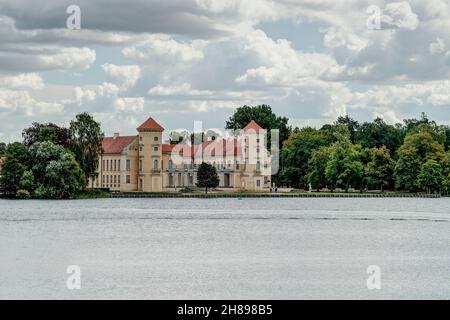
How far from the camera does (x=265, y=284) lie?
29.1m

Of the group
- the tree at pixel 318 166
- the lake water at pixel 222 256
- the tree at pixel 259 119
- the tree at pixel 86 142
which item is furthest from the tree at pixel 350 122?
the lake water at pixel 222 256

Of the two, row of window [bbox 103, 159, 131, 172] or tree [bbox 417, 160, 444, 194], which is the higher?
row of window [bbox 103, 159, 131, 172]

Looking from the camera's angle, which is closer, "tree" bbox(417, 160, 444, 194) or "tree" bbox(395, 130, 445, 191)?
"tree" bbox(417, 160, 444, 194)

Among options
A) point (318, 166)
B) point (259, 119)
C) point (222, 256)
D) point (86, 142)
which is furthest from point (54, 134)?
point (222, 256)

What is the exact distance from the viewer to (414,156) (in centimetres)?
10700

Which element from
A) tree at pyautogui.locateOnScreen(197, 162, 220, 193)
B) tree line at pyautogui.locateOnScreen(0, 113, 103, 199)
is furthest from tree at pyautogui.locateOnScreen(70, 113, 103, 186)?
tree at pyautogui.locateOnScreen(197, 162, 220, 193)

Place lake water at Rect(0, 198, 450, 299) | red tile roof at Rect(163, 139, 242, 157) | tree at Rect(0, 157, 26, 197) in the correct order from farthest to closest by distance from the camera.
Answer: red tile roof at Rect(163, 139, 242, 157) → tree at Rect(0, 157, 26, 197) → lake water at Rect(0, 198, 450, 299)

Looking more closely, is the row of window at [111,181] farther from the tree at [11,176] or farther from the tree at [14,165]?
the tree at [14,165]

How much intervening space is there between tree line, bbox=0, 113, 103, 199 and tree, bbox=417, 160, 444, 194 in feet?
131

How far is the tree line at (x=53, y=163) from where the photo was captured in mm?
87688

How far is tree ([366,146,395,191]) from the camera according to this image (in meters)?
111

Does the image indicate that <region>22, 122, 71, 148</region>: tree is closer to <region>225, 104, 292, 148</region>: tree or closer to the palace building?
the palace building
